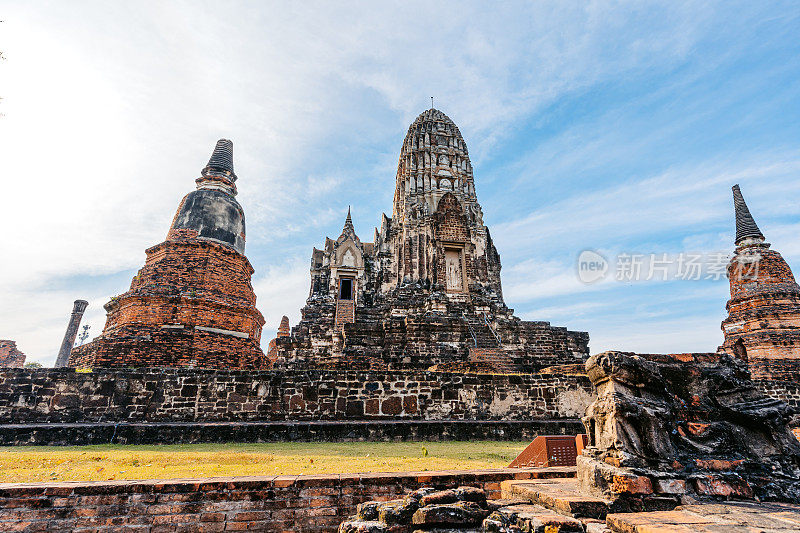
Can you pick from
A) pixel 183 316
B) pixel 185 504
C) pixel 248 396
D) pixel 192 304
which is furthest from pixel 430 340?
pixel 185 504

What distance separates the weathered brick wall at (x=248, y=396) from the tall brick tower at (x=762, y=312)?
13.3m

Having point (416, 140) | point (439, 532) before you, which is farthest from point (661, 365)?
point (416, 140)

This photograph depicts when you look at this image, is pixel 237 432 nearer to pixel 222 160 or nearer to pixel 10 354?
pixel 222 160

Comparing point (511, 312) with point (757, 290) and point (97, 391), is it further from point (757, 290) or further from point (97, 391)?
point (97, 391)

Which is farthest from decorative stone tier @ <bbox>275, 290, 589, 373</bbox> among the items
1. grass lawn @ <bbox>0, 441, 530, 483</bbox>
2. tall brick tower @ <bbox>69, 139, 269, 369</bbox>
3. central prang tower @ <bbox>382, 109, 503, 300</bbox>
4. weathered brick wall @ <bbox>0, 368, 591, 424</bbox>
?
grass lawn @ <bbox>0, 441, 530, 483</bbox>

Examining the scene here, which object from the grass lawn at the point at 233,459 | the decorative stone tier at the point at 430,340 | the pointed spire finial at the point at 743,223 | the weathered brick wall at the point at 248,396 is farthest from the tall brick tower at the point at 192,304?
the pointed spire finial at the point at 743,223

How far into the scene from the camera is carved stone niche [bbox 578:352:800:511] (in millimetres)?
3213

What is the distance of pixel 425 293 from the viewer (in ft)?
60.1

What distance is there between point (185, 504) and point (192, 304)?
32.3 feet

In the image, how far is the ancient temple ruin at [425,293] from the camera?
15.0 m

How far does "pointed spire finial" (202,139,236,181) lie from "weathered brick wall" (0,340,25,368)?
2229cm

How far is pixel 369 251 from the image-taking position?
26484mm

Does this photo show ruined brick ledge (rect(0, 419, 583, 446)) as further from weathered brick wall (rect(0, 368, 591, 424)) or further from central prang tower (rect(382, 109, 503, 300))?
central prang tower (rect(382, 109, 503, 300))

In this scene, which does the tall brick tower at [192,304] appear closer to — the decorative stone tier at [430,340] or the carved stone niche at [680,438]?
the decorative stone tier at [430,340]
